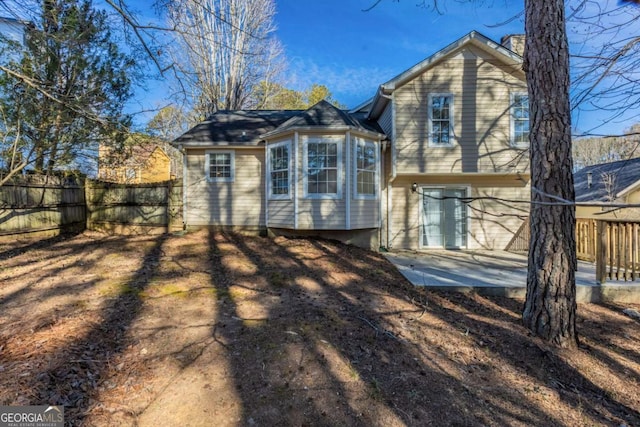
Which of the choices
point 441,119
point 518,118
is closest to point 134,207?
point 441,119

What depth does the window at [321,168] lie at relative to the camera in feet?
27.8

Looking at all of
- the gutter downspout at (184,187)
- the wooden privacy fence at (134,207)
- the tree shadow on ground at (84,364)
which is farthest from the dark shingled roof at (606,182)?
the tree shadow on ground at (84,364)

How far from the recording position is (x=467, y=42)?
854cm

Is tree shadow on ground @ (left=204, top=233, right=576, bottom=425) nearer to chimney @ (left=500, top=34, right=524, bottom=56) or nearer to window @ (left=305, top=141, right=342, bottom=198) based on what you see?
window @ (left=305, top=141, right=342, bottom=198)

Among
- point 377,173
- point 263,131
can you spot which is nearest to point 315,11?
point 263,131

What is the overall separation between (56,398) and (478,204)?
1010 cm

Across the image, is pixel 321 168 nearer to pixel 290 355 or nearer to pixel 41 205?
pixel 290 355

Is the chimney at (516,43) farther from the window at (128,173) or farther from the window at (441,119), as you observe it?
the window at (128,173)

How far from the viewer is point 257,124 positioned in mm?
10836

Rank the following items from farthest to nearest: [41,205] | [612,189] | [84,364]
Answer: [612,189] < [41,205] < [84,364]

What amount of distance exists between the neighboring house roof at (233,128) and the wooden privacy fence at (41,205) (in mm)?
4200

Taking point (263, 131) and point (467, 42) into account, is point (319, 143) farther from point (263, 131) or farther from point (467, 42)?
point (467, 42)

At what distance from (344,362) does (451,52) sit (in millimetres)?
8762

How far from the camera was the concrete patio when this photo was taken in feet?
18.0
